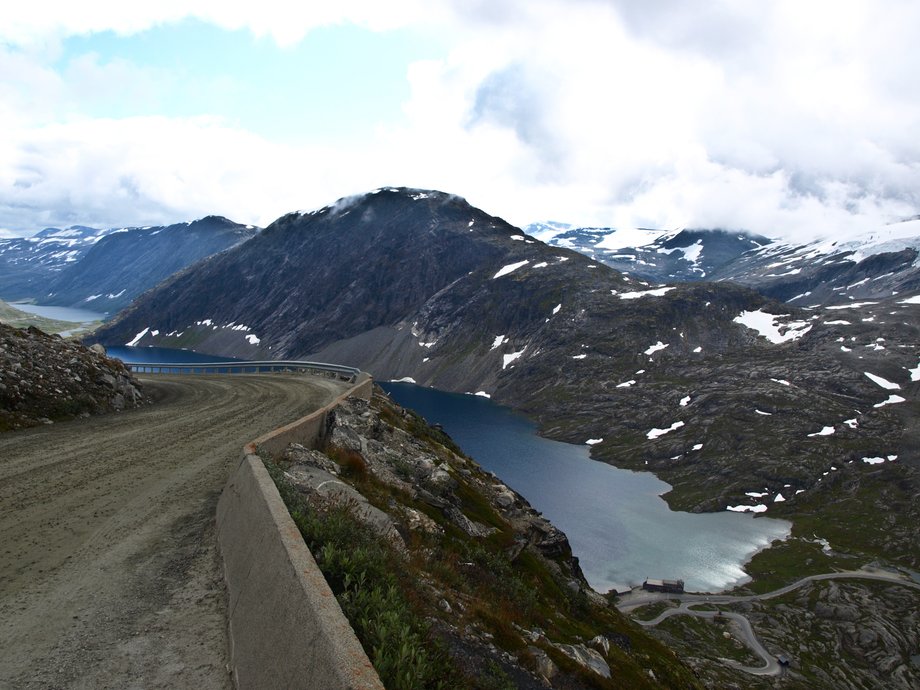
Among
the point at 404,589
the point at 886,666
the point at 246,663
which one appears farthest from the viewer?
the point at 886,666

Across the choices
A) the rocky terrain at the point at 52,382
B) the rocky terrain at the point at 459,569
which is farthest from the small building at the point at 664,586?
the rocky terrain at the point at 52,382

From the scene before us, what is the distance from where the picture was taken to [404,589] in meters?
9.98

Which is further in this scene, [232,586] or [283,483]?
[283,483]

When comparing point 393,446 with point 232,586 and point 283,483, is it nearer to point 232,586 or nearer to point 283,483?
point 283,483

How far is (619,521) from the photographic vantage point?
11625cm

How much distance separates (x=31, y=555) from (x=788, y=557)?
126 m

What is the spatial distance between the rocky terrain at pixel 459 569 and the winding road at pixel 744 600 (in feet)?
193

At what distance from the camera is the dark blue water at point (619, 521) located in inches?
3917

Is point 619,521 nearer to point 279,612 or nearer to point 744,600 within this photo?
point 744,600

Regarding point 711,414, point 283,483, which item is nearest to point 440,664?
point 283,483

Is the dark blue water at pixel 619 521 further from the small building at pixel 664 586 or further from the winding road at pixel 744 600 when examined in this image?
the winding road at pixel 744 600

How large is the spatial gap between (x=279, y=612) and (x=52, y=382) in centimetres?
2491

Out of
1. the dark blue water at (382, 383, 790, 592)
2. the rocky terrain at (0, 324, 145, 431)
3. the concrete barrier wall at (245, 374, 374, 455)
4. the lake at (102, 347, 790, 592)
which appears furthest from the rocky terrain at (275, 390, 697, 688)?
the dark blue water at (382, 383, 790, 592)

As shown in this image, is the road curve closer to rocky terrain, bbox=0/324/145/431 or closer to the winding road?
the winding road
